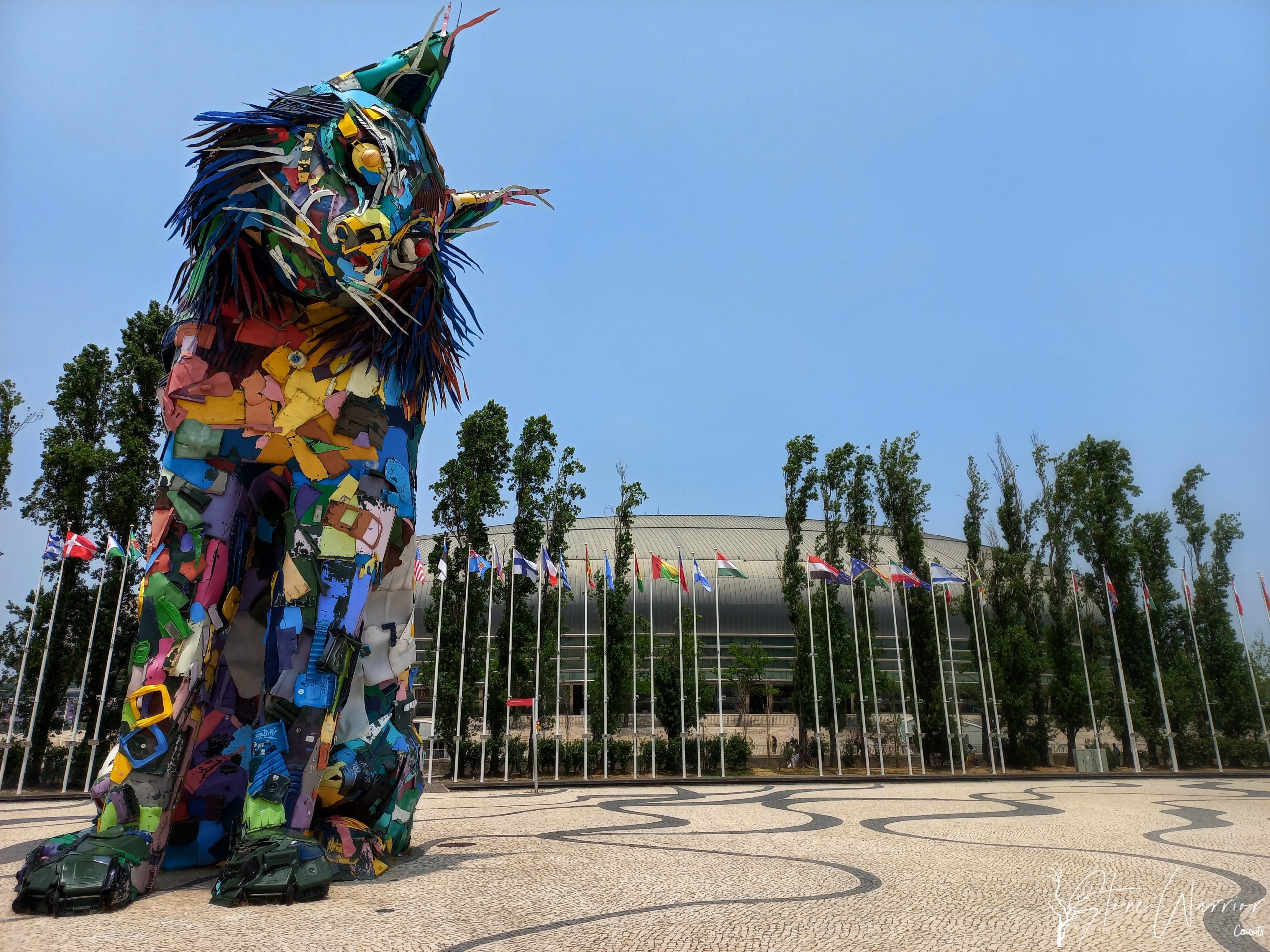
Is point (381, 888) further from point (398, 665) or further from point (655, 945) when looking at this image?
point (655, 945)

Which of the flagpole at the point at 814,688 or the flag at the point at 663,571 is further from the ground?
the flag at the point at 663,571

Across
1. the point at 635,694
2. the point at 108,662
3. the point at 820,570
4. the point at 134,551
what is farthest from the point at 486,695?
the point at 820,570

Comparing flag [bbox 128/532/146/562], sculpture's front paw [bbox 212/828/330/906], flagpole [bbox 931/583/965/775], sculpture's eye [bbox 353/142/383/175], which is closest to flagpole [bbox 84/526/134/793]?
flag [bbox 128/532/146/562]

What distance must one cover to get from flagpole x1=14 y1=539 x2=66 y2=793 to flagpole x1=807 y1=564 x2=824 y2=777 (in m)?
21.2

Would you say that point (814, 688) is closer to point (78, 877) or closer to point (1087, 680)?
point (1087, 680)

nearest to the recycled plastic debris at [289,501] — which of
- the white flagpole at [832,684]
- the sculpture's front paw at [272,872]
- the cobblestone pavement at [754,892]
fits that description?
the sculpture's front paw at [272,872]

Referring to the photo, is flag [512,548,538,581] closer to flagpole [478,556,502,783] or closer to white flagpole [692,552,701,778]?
flagpole [478,556,502,783]

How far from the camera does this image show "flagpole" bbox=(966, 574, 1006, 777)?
95.5 feet

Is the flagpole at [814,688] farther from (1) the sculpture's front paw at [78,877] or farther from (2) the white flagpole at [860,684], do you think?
(1) the sculpture's front paw at [78,877]

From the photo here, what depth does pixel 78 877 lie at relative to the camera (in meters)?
4.46

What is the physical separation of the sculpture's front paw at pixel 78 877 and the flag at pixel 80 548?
59.6ft

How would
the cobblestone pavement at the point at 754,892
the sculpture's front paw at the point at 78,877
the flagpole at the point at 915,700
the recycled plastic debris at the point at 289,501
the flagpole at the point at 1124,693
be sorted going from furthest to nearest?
the flagpole at the point at 1124,693
the flagpole at the point at 915,700
the recycled plastic debris at the point at 289,501
the sculpture's front paw at the point at 78,877
the cobblestone pavement at the point at 754,892

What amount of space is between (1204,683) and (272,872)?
1374 inches

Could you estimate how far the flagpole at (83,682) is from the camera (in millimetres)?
20453
